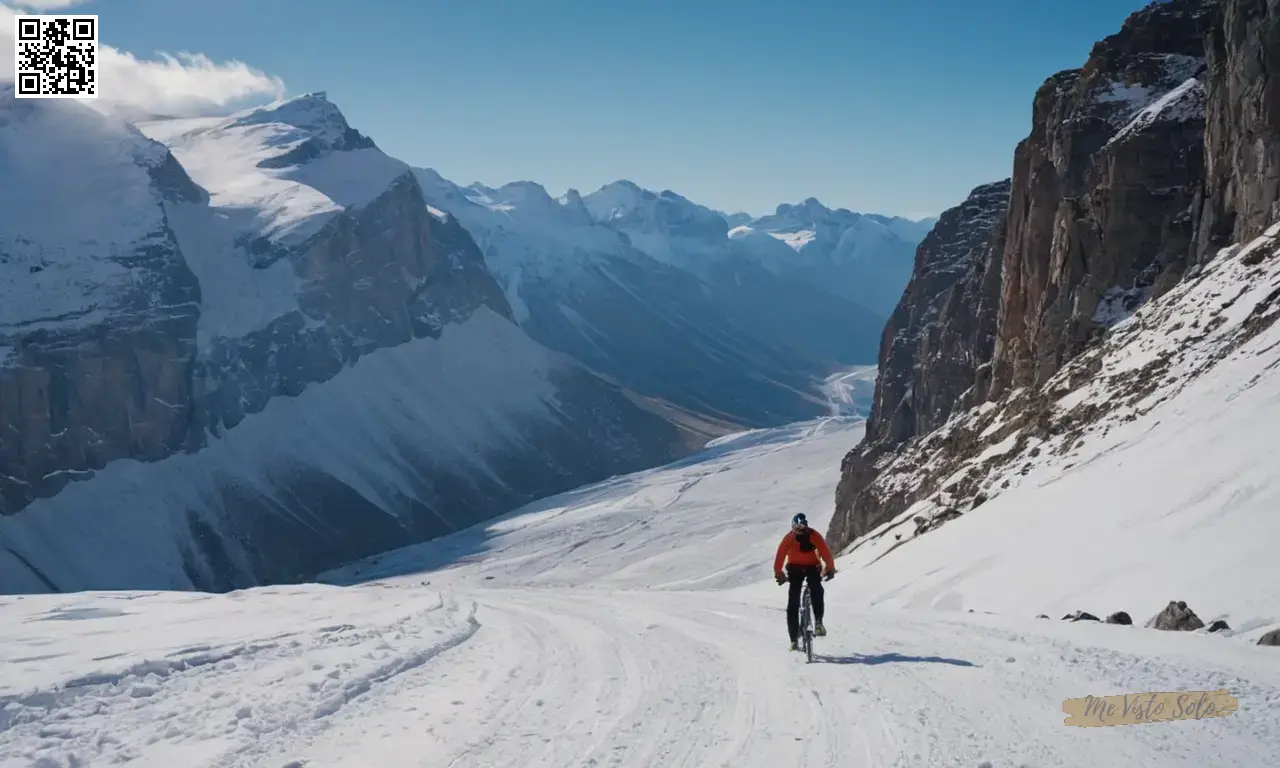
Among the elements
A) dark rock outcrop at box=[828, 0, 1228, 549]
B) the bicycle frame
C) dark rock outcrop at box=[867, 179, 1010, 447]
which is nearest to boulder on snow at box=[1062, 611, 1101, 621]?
the bicycle frame

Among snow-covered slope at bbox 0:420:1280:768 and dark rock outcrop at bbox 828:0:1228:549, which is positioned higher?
dark rock outcrop at bbox 828:0:1228:549

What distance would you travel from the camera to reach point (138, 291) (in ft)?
638

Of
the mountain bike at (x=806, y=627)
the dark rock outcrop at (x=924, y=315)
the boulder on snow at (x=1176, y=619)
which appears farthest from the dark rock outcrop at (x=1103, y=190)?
the mountain bike at (x=806, y=627)

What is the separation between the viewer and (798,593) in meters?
15.1

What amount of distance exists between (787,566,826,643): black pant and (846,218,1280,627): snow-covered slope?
5.71 meters

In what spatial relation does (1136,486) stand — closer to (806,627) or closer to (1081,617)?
(1081,617)

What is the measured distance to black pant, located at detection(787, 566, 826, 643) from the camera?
14711 millimetres

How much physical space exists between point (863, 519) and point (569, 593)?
34448 mm

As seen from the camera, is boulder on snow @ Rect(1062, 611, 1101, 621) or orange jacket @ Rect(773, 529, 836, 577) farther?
boulder on snow @ Rect(1062, 611, 1101, 621)

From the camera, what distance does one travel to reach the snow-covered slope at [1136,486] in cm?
1830

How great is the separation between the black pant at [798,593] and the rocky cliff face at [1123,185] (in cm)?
3099

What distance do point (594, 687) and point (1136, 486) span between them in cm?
1635

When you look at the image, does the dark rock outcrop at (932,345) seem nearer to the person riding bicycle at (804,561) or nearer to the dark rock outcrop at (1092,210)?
the dark rock outcrop at (1092,210)

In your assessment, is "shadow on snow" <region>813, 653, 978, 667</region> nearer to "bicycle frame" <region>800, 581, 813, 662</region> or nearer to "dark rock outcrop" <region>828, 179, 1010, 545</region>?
"bicycle frame" <region>800, 581, 813, 662</region>
